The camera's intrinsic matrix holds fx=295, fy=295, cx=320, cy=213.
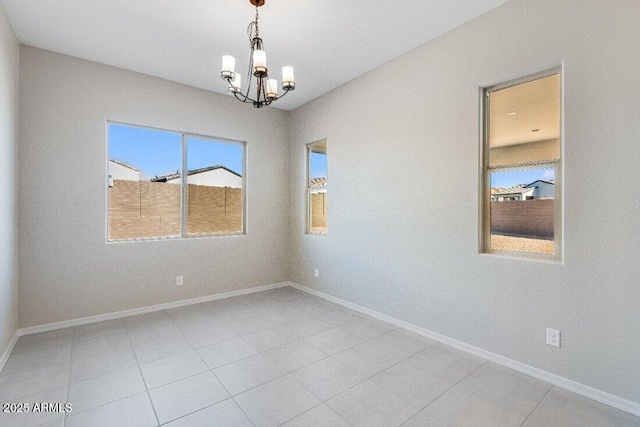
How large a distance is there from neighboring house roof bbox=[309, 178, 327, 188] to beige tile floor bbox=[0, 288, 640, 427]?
2.07m

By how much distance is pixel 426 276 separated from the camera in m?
2.99

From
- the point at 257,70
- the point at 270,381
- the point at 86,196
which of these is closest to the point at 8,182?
the point at 86,196

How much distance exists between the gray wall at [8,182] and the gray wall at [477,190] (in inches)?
130

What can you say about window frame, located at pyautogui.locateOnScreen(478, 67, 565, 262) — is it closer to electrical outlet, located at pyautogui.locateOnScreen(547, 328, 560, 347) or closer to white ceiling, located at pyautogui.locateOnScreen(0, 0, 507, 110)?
electrical outlet, located at pyautogui.locateOnScreen(547, 328, 560, 347)

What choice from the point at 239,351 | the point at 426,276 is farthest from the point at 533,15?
the point at 239,351

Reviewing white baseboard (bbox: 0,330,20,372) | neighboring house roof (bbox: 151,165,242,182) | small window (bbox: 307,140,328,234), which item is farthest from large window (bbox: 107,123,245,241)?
white baseboard (bbox: 0,330,20,372)

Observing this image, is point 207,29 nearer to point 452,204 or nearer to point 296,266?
point 452,204

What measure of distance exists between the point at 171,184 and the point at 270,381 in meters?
2.94

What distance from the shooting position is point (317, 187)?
457 centimetres

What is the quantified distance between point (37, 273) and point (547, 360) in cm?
474

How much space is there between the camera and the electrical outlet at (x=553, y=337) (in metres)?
2.15

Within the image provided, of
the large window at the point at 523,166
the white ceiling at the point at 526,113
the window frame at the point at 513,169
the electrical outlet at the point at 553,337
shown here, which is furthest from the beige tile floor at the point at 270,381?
the white ceiling at the point at 526,113

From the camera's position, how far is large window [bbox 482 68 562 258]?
7.38ft

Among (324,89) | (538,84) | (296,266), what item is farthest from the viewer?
(296,266)
